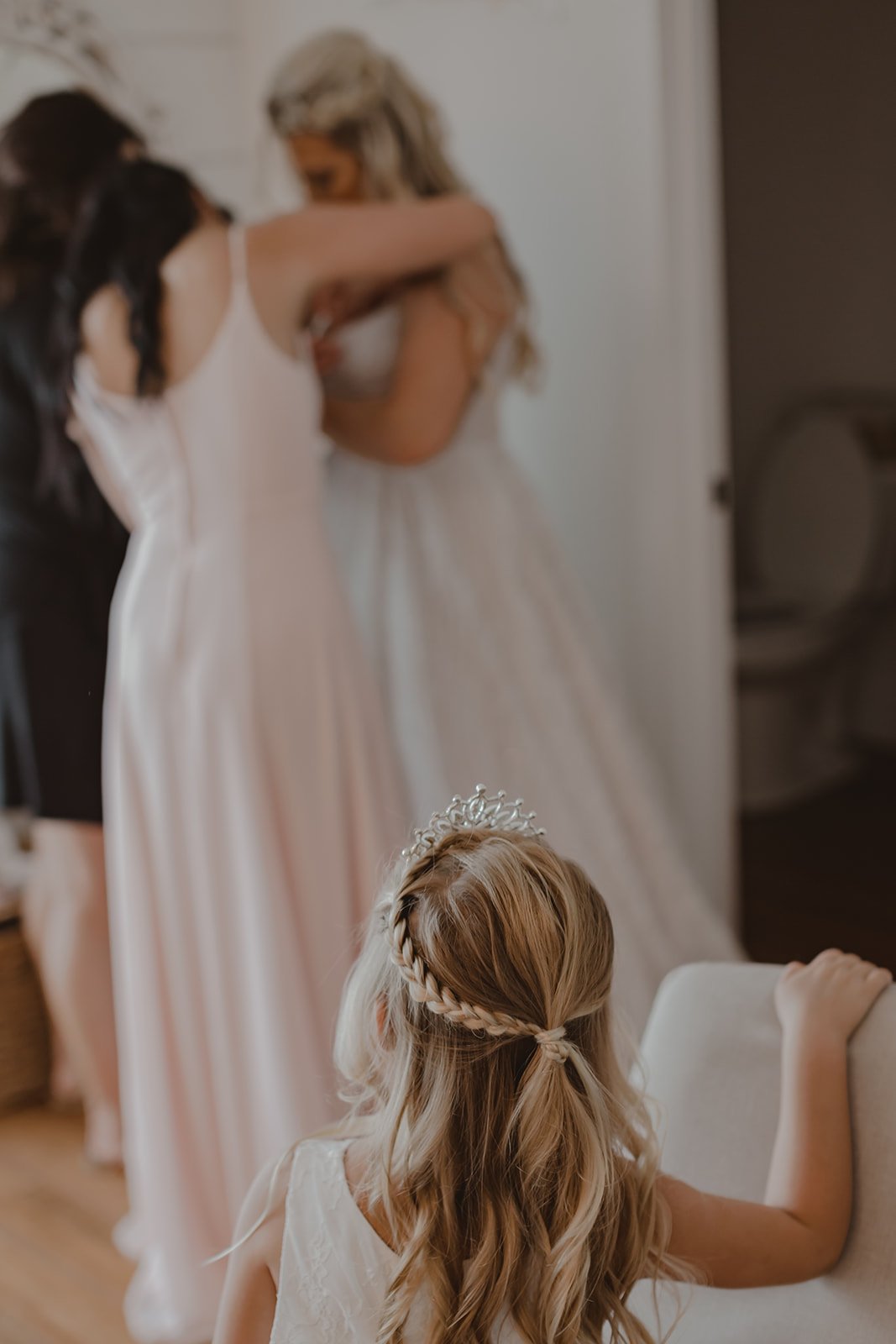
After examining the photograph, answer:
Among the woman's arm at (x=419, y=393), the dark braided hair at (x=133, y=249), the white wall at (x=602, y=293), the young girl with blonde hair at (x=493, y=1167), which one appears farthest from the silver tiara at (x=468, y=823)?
the white wall at (x=602, y=293)

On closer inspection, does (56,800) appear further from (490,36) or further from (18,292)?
(490,36)

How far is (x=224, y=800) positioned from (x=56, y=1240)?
788 millimetres

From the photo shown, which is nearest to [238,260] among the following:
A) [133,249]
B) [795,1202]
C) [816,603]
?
[133,249]

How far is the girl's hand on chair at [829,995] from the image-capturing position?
1.05 m

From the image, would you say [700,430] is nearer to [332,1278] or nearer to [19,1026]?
[19,1026]

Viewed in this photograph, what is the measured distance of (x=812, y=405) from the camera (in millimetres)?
3926

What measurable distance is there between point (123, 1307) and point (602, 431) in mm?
1653

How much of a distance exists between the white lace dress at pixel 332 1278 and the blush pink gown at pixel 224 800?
80 centimetres

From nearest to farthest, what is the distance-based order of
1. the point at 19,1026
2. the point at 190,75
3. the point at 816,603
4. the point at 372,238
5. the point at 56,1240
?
1. the point at 372,238
2. the point at 56,1240
3. the point at 19,1026
4. the point at 190,75
5. the point at 816,603

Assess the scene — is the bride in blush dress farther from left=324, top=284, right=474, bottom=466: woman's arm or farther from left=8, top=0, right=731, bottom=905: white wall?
left=8, top=0, right=731, bottom=905: white wall

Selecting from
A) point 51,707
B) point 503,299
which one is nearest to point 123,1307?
point 51,707

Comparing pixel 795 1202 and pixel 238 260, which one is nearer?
pixel 795 1202

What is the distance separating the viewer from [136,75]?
274cm

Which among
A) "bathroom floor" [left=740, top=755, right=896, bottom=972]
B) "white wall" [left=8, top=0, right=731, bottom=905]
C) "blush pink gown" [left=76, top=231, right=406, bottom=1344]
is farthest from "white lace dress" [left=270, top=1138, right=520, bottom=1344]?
"bathroom floor" [left=740, top=755, right=896, bottom=972]
